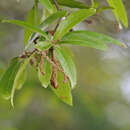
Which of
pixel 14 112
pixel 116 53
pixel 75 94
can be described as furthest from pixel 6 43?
pixel 116 53

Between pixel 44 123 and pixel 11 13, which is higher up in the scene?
pixel 11 13

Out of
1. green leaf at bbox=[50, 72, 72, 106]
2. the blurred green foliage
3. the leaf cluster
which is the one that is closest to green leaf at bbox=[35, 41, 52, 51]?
the leaf cluster

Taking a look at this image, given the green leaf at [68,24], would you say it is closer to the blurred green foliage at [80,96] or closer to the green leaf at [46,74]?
the green leaf at [46,74]

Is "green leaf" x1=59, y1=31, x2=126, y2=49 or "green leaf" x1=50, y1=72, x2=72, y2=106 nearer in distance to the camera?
"green leaf" x1=59, y1=31, x2=126, y2=49

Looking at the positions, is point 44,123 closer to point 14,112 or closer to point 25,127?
point 25,127

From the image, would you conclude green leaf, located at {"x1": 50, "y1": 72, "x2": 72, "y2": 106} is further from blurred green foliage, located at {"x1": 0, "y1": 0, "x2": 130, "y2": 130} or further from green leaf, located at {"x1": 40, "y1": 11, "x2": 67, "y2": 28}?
blurred green foliage, located at {"x1": 0, "y1": 0, "x2": 130, "y2": 130}

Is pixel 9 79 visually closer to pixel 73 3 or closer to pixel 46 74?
pixel 46 74

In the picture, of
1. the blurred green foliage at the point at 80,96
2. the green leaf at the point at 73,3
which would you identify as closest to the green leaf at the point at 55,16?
the green leaf at the point at 73,3

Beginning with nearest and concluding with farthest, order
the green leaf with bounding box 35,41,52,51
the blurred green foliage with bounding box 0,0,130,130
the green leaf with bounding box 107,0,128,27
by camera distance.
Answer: the green leaf with bounding box 35,41,52,51 < the green leaf with bounding box 107,0,128,27 < the blurred green foliage with bounding box 0,0,130,130

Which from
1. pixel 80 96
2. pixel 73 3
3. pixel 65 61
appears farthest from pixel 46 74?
pixel 80 96
